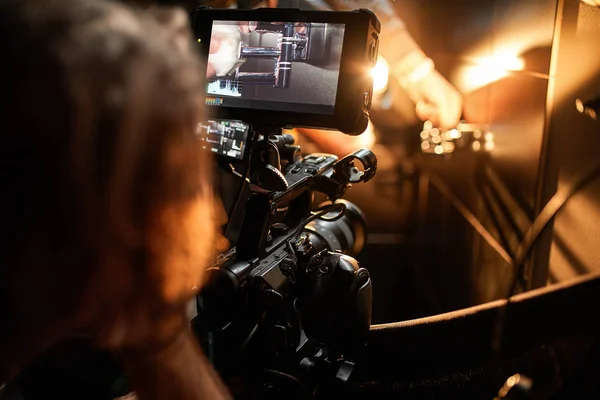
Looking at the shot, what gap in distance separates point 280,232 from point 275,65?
301 mm

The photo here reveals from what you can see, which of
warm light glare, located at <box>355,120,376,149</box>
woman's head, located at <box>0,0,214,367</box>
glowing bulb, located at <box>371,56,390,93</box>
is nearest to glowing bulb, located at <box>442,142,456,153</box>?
glowing bulb, located at <box>371,56,390,93</box>

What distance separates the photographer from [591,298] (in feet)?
2.09

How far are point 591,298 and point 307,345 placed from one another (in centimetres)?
44

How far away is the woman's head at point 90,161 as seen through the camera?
30 cm

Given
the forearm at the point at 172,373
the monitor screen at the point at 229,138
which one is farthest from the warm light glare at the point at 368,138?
the forearm at the point at 172,373

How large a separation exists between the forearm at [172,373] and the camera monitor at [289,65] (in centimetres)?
45

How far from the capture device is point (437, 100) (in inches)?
106

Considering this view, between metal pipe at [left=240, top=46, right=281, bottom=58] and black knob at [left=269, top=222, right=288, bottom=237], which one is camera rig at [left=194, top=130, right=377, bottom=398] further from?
metal pipe at [left=240, top=46, right=281, bottom=58]

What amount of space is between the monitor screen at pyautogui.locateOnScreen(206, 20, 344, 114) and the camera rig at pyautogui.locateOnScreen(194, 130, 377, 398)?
10cm

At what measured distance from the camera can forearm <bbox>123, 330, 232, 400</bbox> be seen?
48 centimetres

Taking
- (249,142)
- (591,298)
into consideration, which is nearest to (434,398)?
(591,298)

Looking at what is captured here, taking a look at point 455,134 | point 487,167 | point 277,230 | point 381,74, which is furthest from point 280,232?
point 381,74

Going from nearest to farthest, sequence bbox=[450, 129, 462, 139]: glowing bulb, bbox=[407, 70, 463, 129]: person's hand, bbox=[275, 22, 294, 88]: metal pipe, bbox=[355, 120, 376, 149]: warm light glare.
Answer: bbox=[275, 22, 294, 88]: metal pipe → bbox=[450, 129, 462, 139]: glowing bulb → bbox=[407, 70, 463, 129]: person's hand → bbox=[355, 120, 376, 149]: warm light glare

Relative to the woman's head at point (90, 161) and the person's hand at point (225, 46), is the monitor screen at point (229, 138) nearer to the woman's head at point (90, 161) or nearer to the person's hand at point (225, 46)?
the person's hand at point (225, 46)
